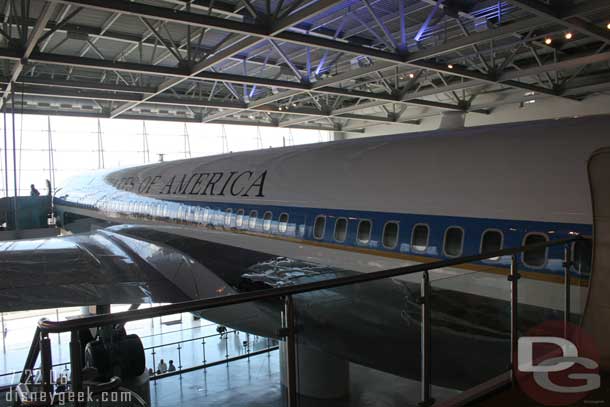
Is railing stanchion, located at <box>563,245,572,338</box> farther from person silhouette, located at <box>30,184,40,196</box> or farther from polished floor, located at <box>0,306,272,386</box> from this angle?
person silhouette, located at <box>30,184,40,196</box>

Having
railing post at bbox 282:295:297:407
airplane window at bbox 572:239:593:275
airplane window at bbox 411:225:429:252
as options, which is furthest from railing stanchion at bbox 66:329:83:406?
airplane window at bbox 411:225:429:252

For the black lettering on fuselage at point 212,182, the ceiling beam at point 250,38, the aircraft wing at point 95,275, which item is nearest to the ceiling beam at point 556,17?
the ceiling beam at point 250,38

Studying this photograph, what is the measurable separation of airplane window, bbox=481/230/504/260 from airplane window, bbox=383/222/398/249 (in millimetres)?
1049

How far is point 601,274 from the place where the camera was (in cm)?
398

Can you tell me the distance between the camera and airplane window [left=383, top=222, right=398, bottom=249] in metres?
5.71

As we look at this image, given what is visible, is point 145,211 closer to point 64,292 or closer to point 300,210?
point 64,292

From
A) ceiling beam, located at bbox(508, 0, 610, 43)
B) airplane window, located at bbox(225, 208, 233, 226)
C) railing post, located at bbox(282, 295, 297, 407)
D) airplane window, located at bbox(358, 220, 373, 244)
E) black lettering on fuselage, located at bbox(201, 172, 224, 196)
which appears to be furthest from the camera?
ceiling beam, located at bbox(508, 0, 610, 43)

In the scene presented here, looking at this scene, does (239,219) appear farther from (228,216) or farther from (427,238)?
(427,238)

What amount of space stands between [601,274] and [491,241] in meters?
1.07

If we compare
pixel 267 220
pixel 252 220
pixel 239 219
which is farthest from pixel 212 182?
pixel 267 220

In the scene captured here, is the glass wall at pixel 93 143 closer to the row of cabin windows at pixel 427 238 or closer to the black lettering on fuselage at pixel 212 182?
the black lettering on fuselage at pixel 212 182

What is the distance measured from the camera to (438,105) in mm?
24141

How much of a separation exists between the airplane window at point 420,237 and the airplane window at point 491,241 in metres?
0.64

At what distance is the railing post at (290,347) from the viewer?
264 cm
